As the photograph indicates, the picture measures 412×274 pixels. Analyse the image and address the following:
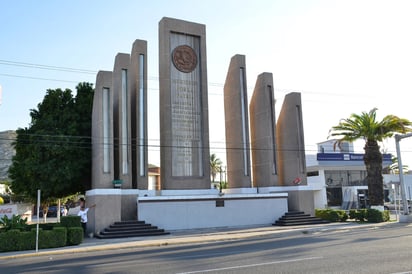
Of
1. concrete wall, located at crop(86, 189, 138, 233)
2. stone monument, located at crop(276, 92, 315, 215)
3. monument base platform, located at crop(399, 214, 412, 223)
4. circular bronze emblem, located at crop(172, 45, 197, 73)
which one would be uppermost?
circular bronze emblem, located at crop(172, 45, 197, 73)

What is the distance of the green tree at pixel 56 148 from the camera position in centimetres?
2638

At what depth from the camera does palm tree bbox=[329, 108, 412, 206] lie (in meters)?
30.6

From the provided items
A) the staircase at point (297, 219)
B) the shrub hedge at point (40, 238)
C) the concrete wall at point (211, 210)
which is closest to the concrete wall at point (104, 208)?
the concrete wall at point (211, 210)

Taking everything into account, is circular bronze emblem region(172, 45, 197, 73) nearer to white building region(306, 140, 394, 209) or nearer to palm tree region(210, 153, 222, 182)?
white building region(306, 140, 394, 209)

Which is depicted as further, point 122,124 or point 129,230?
point 122,124

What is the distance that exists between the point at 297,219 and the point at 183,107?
1127 cm

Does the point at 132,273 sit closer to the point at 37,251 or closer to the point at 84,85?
the point at 37,251

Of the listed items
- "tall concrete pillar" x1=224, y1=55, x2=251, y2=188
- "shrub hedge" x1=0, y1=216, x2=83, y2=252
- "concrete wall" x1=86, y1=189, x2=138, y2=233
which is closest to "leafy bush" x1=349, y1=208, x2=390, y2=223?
"tall concrete pillar" x1=224, y1=55, x2=251, y2=188

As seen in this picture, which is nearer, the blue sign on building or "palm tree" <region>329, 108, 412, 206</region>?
→ "palm tree" <region>329, 108, 412, 206</region>

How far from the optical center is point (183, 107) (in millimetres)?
28828

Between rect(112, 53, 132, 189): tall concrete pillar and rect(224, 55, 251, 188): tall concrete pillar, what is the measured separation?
347 inches

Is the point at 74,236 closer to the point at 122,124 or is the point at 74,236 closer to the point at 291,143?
the point at 122,124

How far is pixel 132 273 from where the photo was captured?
9.88m

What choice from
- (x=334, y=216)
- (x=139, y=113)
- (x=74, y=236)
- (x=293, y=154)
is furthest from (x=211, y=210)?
(x=74, y=236)
